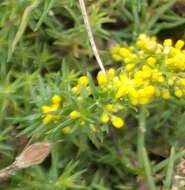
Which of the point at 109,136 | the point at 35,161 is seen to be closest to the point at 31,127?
the point at 35,161

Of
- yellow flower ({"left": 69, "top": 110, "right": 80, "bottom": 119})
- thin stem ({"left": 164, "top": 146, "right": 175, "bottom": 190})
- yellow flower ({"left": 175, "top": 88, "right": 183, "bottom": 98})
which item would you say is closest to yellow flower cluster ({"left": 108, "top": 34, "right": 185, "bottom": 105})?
yellow flower ({"left": 175, "top": 88, "right": 183, "bottom": 98})

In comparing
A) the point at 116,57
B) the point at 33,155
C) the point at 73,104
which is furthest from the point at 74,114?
the point at 116,57

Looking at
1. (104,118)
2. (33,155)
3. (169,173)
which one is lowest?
(169,173)

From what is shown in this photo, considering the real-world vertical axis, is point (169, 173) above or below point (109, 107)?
below

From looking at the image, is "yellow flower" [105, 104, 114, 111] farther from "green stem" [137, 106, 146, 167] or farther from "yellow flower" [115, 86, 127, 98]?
"green stem" [137, 106, 146, 167]

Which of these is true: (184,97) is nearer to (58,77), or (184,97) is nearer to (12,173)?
(58,77)

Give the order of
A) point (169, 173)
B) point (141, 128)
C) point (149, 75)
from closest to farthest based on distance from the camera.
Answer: point (149, 75) → point (169, 173) → point (141, 128)

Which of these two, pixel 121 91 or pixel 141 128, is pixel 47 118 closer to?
pixel 121 91

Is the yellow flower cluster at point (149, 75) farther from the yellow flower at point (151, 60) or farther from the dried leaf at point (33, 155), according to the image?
the dried leaf at point (33, 155)

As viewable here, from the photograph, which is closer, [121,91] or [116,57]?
[121,91]
